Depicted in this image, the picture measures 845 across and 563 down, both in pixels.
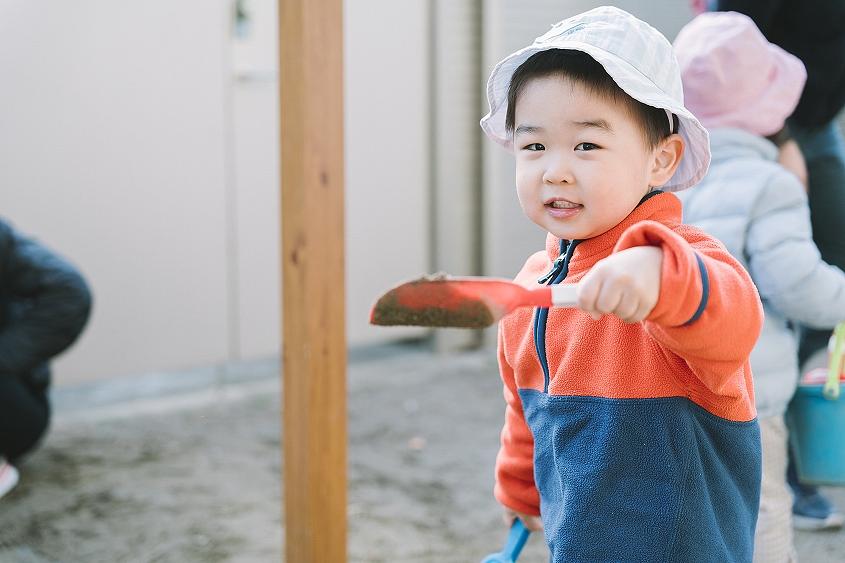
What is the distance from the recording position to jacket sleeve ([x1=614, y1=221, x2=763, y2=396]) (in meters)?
0.99

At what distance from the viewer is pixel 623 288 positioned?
0.97 metres

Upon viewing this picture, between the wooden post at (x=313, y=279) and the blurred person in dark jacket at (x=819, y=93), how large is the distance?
1071 millimetres

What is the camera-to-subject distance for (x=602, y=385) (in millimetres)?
1207

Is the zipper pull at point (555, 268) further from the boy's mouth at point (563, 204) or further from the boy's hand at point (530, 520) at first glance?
the boy's hand at point (530, 520)

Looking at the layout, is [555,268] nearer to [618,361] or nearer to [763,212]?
[618,361]

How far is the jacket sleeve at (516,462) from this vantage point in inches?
57.2

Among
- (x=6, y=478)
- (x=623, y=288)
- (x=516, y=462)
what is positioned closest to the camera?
(x=623, y=288)

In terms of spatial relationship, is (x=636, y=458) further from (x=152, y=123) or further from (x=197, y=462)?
(x=152, y=123)

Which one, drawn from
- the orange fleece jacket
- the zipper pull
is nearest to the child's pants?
the orange fleece jacket

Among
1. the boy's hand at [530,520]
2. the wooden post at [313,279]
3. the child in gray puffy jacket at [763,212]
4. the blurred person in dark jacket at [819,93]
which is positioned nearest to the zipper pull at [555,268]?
the boy's hand at [530,520]

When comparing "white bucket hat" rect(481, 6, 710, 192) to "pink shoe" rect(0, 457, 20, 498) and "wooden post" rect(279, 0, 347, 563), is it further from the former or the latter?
"pink shoe" rect(0, 457, 20, 498)

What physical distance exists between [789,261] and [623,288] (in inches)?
41.1

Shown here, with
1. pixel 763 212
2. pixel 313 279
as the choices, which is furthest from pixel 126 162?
Answer: pixel 763 212

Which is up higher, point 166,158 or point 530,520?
point 166,158
